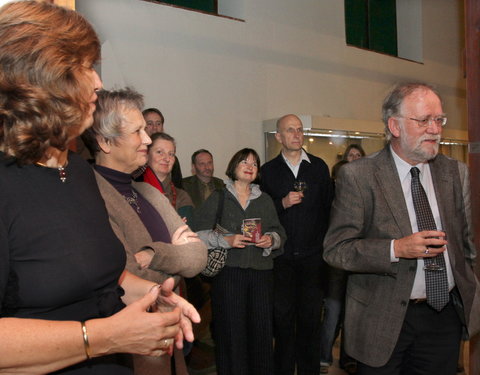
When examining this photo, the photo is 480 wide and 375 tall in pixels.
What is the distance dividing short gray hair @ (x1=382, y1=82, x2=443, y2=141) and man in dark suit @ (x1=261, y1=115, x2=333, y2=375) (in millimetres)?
1566

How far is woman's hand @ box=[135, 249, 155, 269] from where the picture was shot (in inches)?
76.4

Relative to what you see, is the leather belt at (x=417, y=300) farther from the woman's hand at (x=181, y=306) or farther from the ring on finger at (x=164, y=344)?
the ring on finger at (x=164, y=344)

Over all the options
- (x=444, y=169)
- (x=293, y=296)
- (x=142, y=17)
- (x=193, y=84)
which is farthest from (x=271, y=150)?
(x=444, y=169)

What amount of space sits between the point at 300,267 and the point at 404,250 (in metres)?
1.92

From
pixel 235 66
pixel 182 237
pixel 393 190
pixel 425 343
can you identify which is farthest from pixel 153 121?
pixel 235 66

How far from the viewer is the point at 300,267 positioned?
3959 mm

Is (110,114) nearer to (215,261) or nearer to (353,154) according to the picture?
(215,261)

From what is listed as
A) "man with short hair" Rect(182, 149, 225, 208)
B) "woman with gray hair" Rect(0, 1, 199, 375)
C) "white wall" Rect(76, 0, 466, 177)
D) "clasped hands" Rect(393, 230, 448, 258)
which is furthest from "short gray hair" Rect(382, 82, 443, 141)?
"white wall" Rect(76, 0, 466, 177)

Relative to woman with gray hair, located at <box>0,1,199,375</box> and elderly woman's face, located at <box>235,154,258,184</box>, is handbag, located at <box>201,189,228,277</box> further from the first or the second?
woman with gray hair, located at <box>0,1,199,375</box>

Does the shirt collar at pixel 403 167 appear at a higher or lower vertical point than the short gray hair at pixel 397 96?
lower

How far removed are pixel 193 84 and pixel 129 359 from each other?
5470 mm

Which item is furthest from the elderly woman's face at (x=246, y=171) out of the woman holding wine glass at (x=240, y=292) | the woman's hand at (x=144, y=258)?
the woman's hand at (x=144, y=258)

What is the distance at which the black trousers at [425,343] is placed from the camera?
2.22m

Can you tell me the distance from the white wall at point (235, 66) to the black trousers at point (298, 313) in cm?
295
